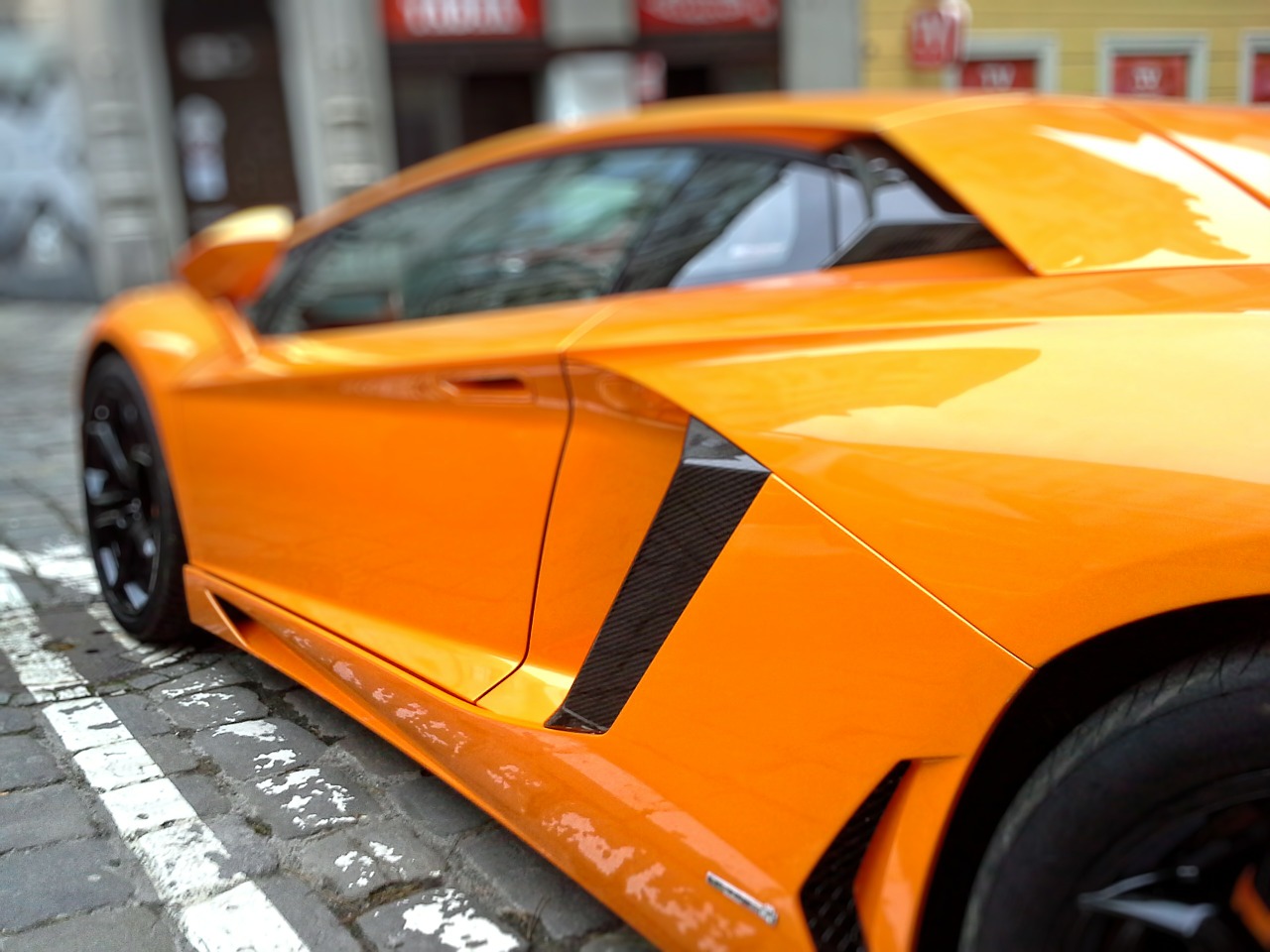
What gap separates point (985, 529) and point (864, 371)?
25 cm

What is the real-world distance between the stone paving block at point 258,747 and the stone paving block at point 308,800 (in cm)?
5

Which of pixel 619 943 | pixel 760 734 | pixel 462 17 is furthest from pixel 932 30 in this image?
pixel 760 734

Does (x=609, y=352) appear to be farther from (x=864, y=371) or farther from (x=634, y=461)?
(x=864, y=371)

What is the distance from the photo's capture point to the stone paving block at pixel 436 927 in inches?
67.0

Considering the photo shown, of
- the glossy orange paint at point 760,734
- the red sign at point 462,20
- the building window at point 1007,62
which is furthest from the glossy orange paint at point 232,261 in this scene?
the red sign at point 462,20

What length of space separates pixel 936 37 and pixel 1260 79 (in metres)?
11.4

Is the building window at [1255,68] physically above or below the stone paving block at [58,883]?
above

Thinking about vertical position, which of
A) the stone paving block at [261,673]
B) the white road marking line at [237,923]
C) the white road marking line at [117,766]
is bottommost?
the stone paving block at [261,673]

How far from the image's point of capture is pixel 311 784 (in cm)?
216

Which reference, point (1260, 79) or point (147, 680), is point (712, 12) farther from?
point (147, 680)

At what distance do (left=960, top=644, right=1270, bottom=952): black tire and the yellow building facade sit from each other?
148cm

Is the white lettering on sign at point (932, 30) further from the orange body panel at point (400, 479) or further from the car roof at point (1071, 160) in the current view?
the orange body panel at point (400, 479)

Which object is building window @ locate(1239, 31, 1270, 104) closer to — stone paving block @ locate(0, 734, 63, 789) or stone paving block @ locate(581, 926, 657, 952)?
stone paving block @ locate(581, 926, 657, 952)

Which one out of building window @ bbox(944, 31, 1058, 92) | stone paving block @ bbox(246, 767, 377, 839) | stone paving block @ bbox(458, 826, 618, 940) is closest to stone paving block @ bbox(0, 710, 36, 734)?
stone paving block @ bbox(246, 767, 377, 839)
